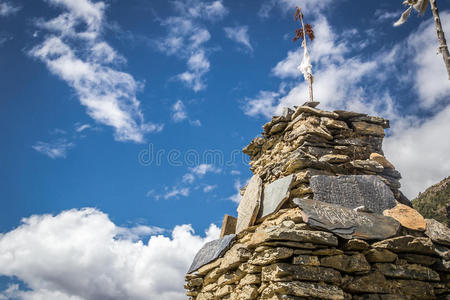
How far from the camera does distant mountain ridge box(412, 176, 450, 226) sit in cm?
2445

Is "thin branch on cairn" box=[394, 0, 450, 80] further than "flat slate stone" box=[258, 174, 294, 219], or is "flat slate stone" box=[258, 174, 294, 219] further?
"thin branch on cairn" box=[394, 0, 450, 80]

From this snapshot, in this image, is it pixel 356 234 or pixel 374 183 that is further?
pixel 374 183

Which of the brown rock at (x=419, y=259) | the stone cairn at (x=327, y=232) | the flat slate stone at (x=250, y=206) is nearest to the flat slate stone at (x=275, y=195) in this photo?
the stone cairn at (x=327, y=232)

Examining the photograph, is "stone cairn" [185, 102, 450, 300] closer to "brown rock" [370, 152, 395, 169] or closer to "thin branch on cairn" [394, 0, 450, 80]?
"brown rock" [370, 152, 395, 169]

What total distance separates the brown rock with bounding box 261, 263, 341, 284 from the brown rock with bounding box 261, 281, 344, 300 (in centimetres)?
8

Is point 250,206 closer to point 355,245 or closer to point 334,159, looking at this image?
point 334,159

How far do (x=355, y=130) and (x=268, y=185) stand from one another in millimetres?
2679

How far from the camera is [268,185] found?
732cm

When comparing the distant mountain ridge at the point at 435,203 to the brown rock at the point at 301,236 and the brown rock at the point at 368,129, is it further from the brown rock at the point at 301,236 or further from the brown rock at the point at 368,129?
the brown rock at the point at 301,236

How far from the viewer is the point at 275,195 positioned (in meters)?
6.84

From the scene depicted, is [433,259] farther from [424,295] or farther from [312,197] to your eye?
[312,197]

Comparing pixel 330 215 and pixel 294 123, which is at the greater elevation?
pixel 294 123

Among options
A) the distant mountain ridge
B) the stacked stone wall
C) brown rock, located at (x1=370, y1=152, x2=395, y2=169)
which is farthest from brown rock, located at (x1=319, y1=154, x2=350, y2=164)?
the distant mountain ridge

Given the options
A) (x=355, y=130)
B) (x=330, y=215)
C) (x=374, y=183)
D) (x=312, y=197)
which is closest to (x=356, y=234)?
(x=330, y=215)
